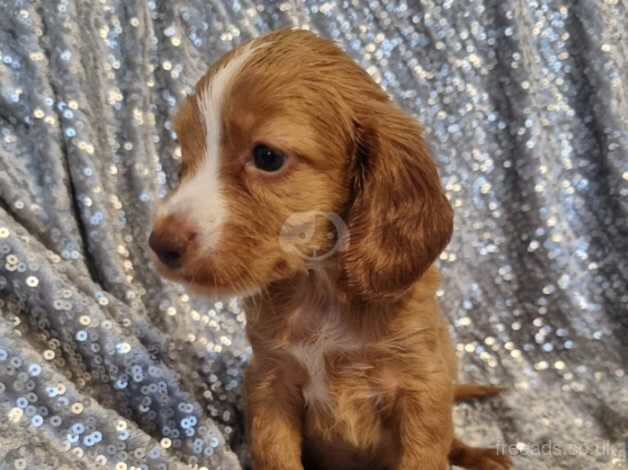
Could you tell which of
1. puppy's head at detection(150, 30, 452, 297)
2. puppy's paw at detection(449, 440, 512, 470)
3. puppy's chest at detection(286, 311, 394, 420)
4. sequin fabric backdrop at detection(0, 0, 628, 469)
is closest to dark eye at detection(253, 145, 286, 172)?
puppy's head at detection(150, 30, 452, 297)

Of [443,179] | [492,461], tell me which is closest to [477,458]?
[492,461]

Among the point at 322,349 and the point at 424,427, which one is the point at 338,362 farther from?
the point at 424,427

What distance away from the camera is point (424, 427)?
1588 mm

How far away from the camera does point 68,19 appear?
224 cm

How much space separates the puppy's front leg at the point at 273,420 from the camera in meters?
1.65

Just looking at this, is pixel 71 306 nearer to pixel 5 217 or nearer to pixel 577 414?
pixel 5 217

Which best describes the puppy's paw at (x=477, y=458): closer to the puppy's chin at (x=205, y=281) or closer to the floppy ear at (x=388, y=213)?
the floppy ear at (x=388, y=213)

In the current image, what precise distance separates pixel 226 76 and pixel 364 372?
72 centimetres

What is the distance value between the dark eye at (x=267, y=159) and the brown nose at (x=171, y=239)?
0.20 metres

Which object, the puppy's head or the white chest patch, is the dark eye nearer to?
the puppy's head

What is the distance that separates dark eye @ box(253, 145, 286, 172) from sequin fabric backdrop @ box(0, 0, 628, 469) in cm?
80

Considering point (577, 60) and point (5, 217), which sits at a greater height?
point (577, 60)

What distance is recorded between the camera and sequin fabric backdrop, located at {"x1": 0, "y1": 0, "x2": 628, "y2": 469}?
2027mm

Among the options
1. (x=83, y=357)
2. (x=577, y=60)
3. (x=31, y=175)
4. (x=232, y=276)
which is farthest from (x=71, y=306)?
(x=577, y=60)
